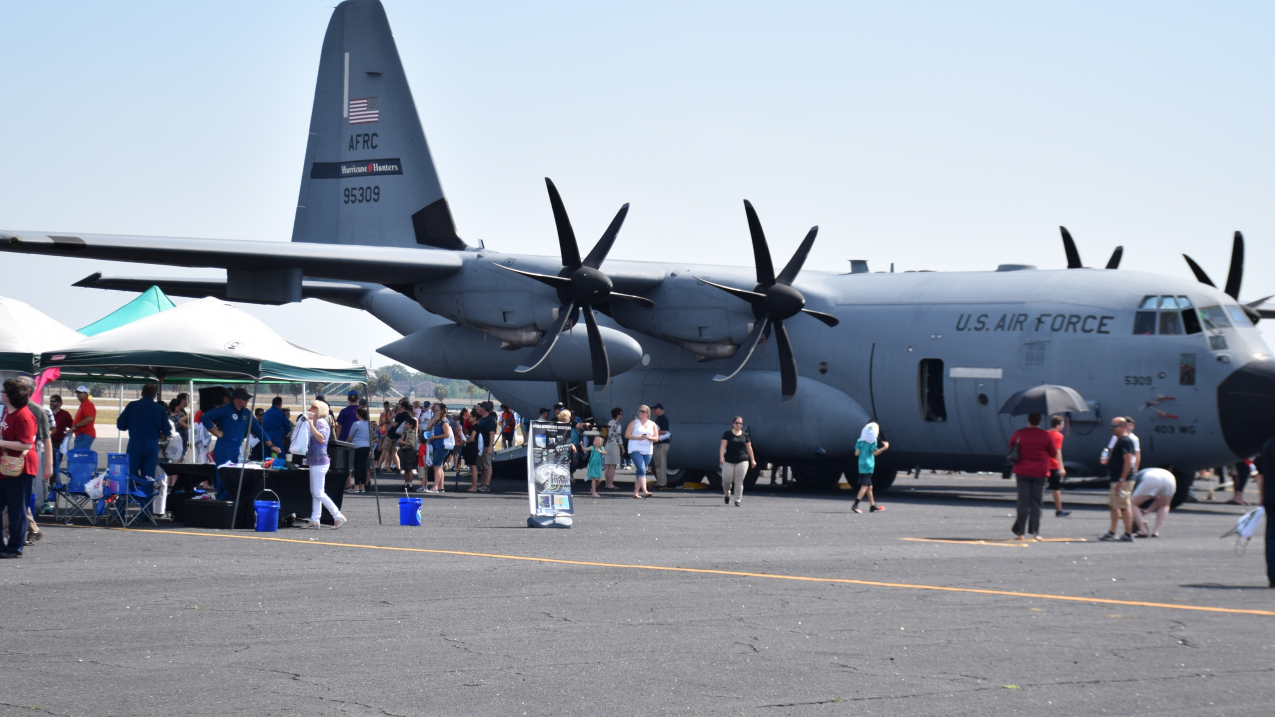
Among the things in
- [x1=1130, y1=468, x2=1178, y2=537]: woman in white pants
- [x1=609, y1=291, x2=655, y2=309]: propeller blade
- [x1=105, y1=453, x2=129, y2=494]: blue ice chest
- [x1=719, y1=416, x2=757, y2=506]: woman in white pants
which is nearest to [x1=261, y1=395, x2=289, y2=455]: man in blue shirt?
[x1=105, y1=453, x2=129, y2=494]: blue ice chest

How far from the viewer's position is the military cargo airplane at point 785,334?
19.9m

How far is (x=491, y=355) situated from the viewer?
2384cm

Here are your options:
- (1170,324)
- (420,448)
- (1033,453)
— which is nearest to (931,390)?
(1170,324)

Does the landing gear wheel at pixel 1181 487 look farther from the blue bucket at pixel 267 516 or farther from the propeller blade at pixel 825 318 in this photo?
the blue bucket at pixel 267 516

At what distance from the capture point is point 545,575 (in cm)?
1111

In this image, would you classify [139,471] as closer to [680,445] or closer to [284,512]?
[284,512]

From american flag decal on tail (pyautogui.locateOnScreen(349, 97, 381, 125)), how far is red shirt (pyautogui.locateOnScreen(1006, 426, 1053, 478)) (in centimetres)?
1743

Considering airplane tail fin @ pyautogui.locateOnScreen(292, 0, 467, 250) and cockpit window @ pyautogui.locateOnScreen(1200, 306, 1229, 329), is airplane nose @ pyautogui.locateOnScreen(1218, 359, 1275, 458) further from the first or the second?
airplane tail fin @ pyautogui.locateOnScreen(292, 0, 467, 250)

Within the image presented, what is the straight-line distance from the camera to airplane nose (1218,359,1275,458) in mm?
19172

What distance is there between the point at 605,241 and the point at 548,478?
7.36m

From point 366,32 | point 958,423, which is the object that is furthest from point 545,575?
point 366,32

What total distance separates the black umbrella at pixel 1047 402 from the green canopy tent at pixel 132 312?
12.7 m

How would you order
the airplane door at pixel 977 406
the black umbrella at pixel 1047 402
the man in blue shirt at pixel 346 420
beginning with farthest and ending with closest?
the man in blue shirt at pixel 346 420
the airplane door at pixel 977 406
the black umbrella at pixel 1047 402

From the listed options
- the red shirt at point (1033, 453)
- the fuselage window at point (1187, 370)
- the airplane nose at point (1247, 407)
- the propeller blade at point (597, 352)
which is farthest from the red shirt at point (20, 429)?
the airplane nose at point (1247, 407)
